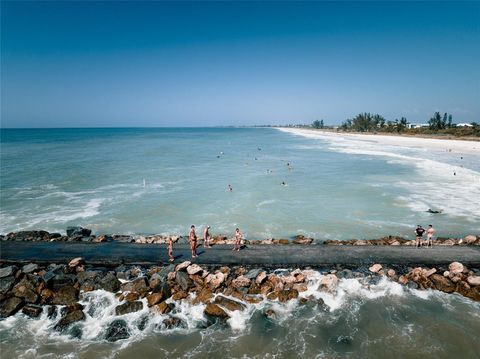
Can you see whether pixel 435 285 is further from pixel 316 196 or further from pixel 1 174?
pixel 1 174

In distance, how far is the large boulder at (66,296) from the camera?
1373 cm

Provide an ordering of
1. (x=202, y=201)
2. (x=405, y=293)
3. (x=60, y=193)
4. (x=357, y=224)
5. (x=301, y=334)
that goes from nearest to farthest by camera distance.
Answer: (x=301, y=334), (x=405, y=293), (x=357, y=224), (x=202, y=201), (x=60, y=193)

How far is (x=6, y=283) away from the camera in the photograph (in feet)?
47.3

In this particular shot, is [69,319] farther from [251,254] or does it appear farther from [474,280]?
[474,280]

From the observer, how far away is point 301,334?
11.9 m

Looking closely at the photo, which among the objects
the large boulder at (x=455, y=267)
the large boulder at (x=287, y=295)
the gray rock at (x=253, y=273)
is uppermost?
the large boulder at (x=455, y=267)

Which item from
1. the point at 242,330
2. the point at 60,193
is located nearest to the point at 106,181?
the point at 60,193

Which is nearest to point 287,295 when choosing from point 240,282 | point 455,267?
point 240,282

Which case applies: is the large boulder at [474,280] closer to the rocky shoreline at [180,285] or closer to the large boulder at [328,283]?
the rocky shoreline at [180,285]

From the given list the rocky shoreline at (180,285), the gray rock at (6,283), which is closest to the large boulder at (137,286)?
the rocky shoreline at (180,285)

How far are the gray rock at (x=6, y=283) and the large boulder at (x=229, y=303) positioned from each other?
925 centimetres

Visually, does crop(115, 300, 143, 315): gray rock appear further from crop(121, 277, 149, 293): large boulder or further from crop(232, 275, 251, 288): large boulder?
crop(232, 275, 251, 288): large boulder

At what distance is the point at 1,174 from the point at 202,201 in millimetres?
35455

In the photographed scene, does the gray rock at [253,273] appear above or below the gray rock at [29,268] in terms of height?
above
